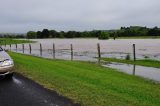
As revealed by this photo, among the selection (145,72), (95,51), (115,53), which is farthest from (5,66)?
(95,51)

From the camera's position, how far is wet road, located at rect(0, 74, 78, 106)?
8.04 m

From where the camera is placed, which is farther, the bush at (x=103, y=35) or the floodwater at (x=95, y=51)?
the bush at (x=103, y=35)

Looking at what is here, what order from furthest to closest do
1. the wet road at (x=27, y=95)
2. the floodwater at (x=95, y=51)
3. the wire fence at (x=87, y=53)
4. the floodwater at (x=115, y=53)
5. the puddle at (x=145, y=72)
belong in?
the floodwater at (x=95, y=51) → the wire fence at (x=87, y=53) → the floodwater at (x=115, y=53) → the puddle at (x=145, y=72) → the wet road at (x=27, y=95)

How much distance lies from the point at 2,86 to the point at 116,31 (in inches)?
5823

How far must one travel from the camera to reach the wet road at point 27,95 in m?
8.04

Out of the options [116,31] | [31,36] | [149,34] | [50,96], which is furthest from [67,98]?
[31,36]

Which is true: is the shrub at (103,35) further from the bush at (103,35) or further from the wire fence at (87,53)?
the wire fence at (87,53)

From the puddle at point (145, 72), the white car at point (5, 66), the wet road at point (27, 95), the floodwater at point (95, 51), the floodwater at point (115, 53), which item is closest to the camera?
the wet road at point (27, 95)

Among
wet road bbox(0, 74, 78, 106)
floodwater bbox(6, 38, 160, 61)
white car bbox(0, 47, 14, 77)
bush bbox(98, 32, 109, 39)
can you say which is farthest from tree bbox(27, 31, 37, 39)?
wet road bbox(0, 74, 78, 106)

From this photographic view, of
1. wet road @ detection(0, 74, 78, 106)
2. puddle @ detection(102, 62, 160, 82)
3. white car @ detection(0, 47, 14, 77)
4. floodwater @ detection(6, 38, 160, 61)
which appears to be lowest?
floodwater @ detection(6, 38, 160, 61)

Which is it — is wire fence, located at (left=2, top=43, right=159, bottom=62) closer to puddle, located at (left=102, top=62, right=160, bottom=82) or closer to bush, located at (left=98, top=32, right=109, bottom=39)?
puddle, located at (left=102, top=62, right=160, bottom=82)

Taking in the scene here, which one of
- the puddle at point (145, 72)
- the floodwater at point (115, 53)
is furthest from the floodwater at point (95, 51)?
the puddle at point (145, 72)

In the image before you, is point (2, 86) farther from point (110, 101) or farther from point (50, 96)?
point (110, 101)

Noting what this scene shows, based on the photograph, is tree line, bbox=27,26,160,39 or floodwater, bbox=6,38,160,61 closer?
floodwater, bbox=6,38,160,61
